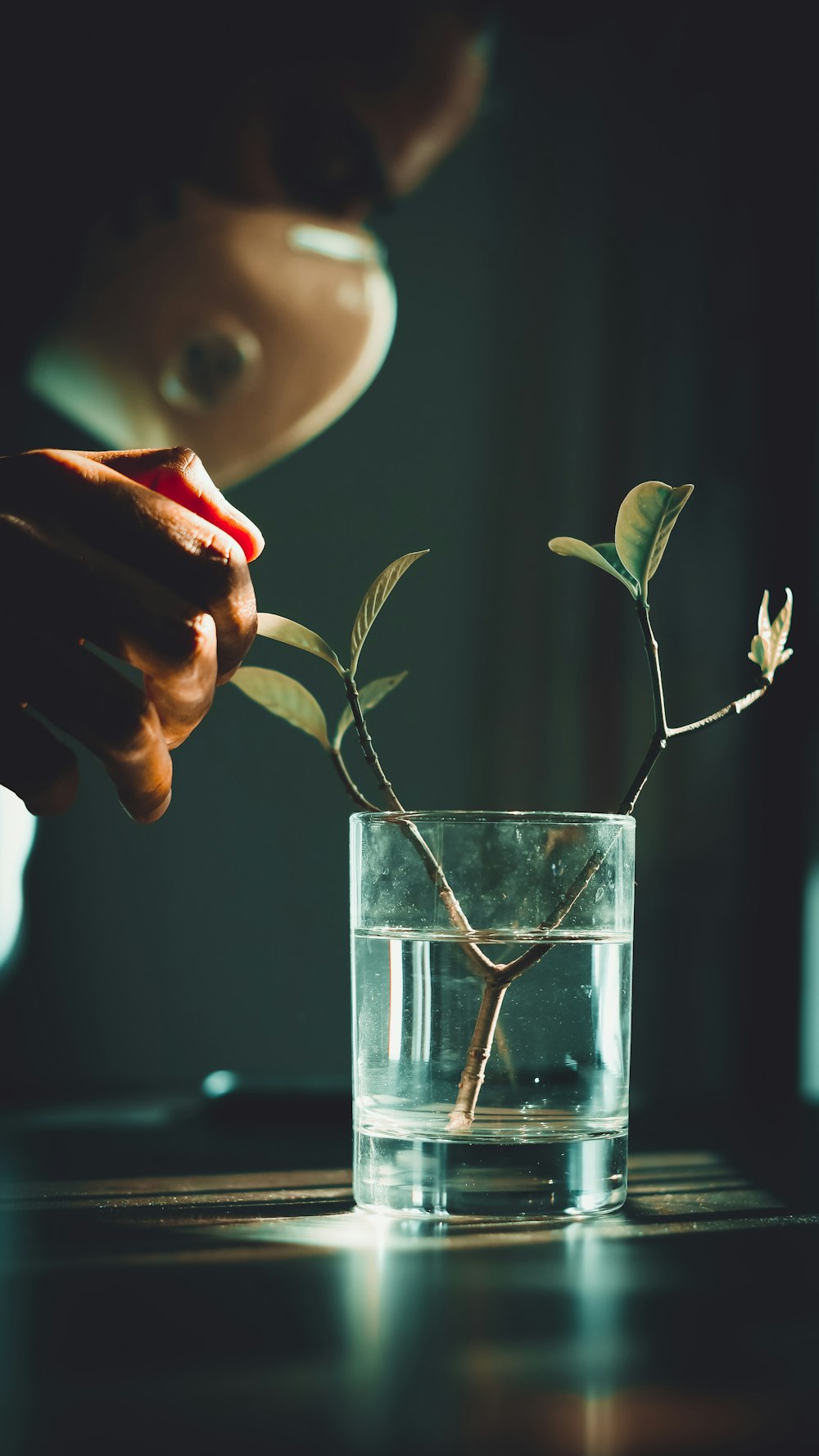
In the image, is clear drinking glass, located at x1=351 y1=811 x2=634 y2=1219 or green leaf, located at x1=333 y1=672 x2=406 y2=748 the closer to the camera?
clear drinking glass, located at x1=351 y1=811 x2=634 y2=1219

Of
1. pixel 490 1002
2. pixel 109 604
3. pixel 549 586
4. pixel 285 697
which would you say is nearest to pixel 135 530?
pixel 109 604

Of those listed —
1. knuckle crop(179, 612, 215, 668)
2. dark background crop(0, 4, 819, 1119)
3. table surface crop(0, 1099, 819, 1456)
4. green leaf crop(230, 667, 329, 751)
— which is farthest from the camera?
dark background crop(0, 4, 819, 1119)

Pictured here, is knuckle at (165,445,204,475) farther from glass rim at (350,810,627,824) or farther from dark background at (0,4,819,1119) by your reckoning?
dark background at (0,4,819,1119)

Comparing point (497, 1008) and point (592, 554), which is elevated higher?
point (592, 554)

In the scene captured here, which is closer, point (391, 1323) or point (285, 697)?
point (391, 1323)

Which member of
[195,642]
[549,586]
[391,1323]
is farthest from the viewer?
[549,586]

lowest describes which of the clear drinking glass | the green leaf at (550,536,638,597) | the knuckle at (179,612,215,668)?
the clear drinking glass

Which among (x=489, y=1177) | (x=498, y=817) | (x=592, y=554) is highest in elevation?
(x=592, y=554)

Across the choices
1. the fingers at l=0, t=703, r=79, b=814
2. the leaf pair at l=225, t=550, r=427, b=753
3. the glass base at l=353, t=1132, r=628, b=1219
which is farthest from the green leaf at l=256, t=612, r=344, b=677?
the glass base at l=353, t=1132, r=628, b=1219

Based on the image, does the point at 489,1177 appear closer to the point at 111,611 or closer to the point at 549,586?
the point at 111,611
